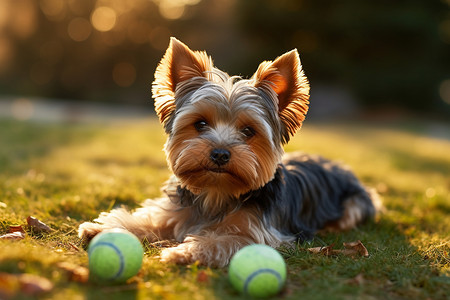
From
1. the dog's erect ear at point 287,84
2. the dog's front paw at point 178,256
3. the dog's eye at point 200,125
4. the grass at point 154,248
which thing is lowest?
the grass at point 154,248

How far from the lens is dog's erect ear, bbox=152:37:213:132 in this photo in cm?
457

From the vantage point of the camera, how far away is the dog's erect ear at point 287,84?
455cm

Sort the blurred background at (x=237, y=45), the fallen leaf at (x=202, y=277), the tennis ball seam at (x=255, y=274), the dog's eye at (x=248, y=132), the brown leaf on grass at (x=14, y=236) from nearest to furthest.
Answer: the tennis ball seam at (x=255, y=274) → the fallen leaf at (x=202, y=277) → the brown leaf on grass at (x=14, y=236) → the dog's eye at (x=248, y=132) → the blurred background at (x=237, y=45)

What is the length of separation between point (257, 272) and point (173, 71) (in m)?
2.31

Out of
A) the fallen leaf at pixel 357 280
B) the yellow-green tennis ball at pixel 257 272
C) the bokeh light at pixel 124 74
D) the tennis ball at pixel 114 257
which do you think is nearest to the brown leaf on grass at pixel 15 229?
the tennis ball at pixel 114 257

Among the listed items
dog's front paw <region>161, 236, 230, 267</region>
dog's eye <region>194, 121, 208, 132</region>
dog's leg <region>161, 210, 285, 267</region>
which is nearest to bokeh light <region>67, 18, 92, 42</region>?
dog's eye <region>194, 121, 208, 132</region>

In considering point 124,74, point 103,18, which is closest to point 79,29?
point 103,18

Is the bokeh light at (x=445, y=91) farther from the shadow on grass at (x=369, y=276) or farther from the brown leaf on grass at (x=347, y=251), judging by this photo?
the brown leaf on grass at (x=347, y=251)

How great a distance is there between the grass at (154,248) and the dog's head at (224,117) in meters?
0.81

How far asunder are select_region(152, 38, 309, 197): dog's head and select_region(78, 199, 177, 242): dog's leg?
A: 51 centimetres

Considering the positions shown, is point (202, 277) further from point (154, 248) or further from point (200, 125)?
point (200, 125)

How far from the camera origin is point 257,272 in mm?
3164

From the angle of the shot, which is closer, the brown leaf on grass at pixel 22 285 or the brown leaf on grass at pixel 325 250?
the brown leaf on grass at pixel 22 285

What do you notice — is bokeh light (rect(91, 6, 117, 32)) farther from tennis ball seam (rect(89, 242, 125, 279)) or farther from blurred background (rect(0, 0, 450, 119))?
tennis ball seam (rect(89, 242, 125, 279))
